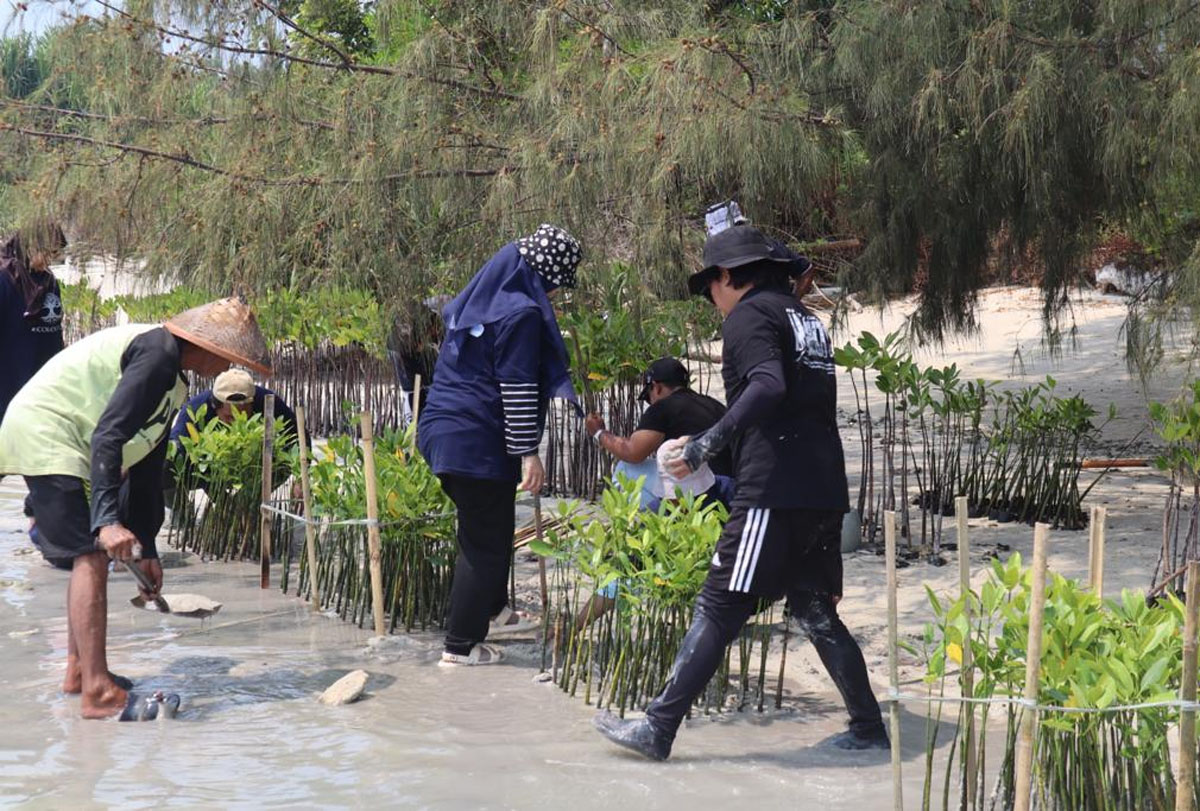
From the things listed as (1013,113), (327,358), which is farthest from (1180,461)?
(327,358)

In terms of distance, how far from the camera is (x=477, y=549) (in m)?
4.73

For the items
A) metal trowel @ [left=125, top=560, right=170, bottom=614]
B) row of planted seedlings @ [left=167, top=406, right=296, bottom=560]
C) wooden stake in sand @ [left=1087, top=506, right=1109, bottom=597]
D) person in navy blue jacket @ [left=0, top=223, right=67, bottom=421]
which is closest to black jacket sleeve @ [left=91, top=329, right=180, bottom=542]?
metal trowel @ [left=125, top=560, right=170, bottom=614]

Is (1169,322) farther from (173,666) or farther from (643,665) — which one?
(173,666)

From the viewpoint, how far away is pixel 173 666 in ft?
16.2

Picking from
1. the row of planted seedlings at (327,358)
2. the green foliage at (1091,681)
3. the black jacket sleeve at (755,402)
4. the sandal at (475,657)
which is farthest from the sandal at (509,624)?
the row of planted seedlings at (327,358)

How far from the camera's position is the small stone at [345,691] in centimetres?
448

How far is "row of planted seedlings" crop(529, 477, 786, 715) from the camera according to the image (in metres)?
4.16

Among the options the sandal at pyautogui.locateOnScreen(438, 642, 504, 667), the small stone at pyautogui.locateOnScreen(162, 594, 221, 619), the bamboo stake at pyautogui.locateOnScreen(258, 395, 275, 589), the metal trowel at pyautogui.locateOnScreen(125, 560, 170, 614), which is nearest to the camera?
the metal trowel at pyautogui.locateOnScreen(125, 560, 170, 614)

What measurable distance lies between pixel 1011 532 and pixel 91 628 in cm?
387

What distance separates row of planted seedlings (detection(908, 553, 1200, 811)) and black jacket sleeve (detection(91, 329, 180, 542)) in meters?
2.29

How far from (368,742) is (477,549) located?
812 millimetres

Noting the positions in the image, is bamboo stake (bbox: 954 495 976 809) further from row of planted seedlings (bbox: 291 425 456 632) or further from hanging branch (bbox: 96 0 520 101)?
hanging branch (bbox: 96 0 520 101)

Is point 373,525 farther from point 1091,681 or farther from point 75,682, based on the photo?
point 1091,681

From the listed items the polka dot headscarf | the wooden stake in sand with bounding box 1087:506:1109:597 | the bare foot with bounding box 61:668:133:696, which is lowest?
the bare foot with bounding box 61:668:133:696
